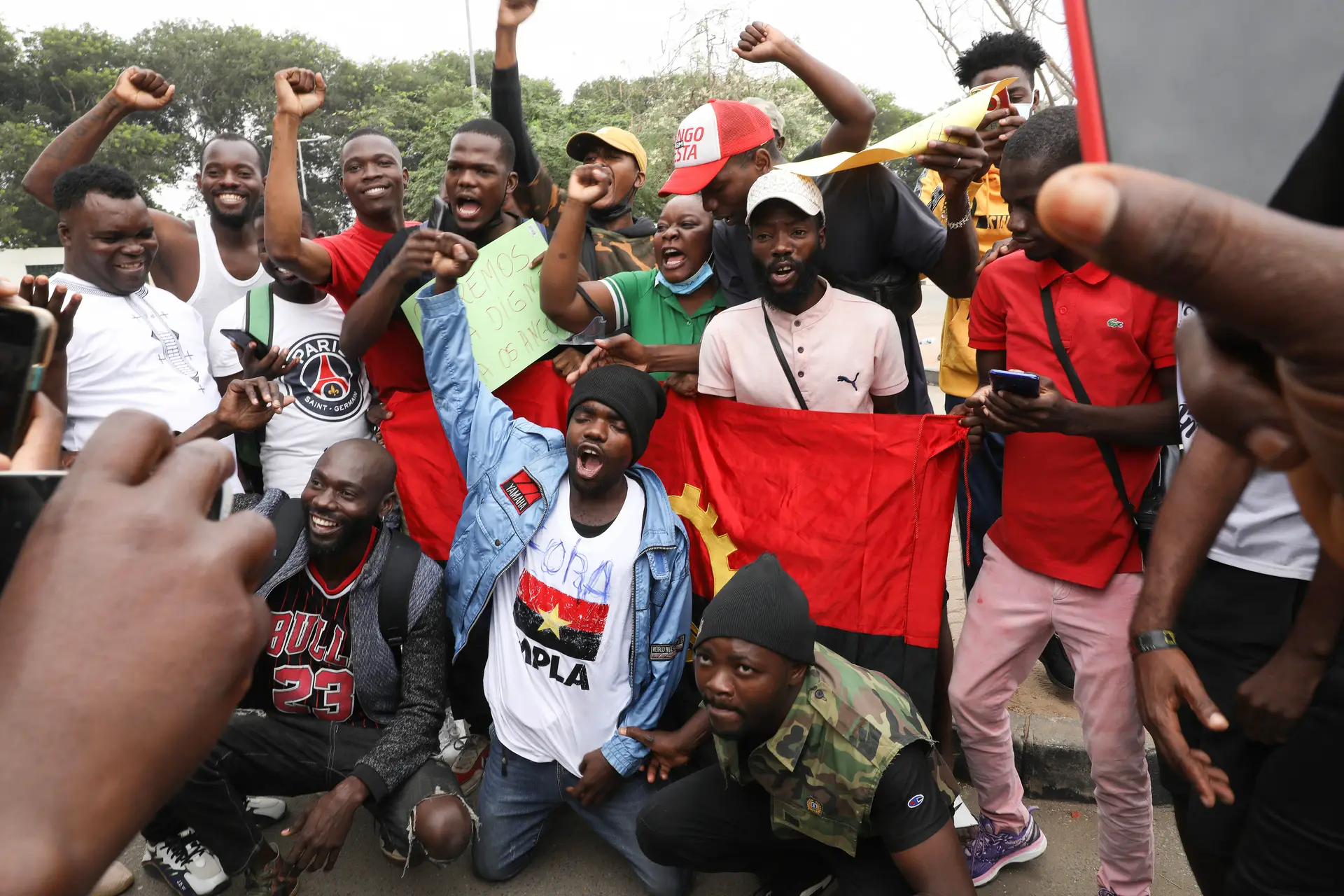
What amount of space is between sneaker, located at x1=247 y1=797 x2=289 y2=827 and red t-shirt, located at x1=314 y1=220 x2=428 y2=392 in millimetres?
1727

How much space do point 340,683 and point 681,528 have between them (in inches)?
54.5

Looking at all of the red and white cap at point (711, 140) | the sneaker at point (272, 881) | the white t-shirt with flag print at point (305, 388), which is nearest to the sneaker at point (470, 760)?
the sneaker at point (272, 881)

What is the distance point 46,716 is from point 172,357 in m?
3.40

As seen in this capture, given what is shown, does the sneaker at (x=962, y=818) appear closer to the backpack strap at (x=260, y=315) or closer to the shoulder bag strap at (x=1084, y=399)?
the shoulder bag strap at (x=1084, y=399)

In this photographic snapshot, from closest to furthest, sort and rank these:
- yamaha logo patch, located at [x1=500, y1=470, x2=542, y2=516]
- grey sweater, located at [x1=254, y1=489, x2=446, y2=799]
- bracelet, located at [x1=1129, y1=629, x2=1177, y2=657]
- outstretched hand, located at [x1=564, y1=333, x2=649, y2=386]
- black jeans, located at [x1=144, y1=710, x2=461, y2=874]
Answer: bracelet, located at [x1=1129, y1=629, x2=1177, y2=657] → black jeans, located at [x1=144, y1=710, x2=461, y2=874] → grey sweater, located at [x1=254, y1=489, x2=446, y2=799] → yamaha logo patch, located at [x1=500, y1=470, x2=542, y2=516] → outstretched hand, located at [x1=564, y1=333, x2=649, y2=386]

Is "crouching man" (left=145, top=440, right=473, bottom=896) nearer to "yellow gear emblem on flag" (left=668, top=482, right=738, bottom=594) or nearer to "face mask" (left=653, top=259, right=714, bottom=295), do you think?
"yellow gear emblem on flag" (left=668, top=482, right=738, bottom=594)

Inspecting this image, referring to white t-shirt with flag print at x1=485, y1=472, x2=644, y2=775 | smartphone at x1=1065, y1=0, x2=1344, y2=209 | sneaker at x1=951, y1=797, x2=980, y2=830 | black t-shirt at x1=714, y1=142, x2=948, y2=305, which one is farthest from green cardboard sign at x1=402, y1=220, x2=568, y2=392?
smartphone at x1=1065, y1=0, x2=1344, y2=209

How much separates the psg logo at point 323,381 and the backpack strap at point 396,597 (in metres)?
0.70

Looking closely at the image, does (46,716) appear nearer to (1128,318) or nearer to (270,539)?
(270,539)

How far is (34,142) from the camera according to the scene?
32.7 m

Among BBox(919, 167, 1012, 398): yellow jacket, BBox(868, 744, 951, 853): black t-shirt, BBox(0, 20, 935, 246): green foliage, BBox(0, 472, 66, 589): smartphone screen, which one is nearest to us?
BBox(0, 472, 66, 589): smartphone screen

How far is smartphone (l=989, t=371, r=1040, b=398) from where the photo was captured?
8.85 feet

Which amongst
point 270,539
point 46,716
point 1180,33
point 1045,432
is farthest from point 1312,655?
point 46,716

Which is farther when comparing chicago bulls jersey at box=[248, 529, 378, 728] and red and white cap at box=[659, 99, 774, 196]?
red and white cap at box=[659, 99, 774, 196]
